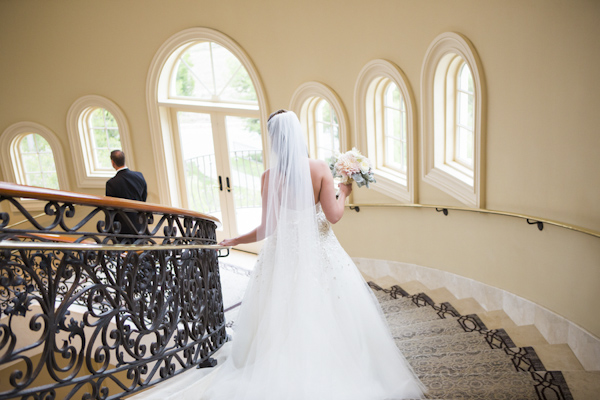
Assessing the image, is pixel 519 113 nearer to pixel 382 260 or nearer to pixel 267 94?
pixel 382 260

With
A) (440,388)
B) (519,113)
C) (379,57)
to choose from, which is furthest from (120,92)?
(440,388)

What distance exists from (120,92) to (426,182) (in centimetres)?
566

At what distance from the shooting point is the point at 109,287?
2799 mm

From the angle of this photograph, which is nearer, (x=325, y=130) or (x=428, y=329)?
(x=428, y=329)

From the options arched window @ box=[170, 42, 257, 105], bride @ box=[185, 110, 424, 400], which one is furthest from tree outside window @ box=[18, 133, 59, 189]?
bride @ box=[185, 110, 424, 400]

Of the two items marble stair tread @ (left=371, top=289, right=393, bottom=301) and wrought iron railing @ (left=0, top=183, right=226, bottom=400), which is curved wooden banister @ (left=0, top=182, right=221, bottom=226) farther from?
marble stair tread @ (left=371, top=289, right=393, bottom=301)

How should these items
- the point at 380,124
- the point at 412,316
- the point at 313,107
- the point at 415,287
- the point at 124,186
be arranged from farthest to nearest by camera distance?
the point at 313,107, the point at 380,124, the point at 124,186, the point at 415,287, the point at 412,316

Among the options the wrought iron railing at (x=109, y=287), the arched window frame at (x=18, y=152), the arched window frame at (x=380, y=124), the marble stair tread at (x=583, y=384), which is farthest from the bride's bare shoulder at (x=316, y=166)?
the arched window frame at (x=18, y=152)

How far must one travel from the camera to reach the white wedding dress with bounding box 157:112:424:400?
283 centimetres

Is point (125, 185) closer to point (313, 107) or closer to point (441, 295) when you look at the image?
point (313, 107)

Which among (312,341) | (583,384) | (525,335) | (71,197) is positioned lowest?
(525,335)

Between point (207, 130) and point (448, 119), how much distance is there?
4389mm

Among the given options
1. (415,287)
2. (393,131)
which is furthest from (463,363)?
(393,131)

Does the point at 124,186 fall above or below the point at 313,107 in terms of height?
below
